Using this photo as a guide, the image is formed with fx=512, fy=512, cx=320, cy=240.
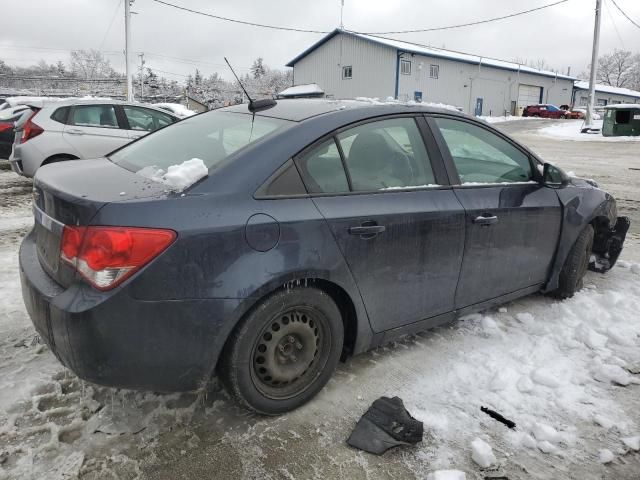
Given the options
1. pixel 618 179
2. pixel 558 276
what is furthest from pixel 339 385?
pixel 618 179

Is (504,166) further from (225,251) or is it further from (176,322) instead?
(176,322)

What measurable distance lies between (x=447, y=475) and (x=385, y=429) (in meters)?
0.40

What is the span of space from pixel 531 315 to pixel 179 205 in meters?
2.83

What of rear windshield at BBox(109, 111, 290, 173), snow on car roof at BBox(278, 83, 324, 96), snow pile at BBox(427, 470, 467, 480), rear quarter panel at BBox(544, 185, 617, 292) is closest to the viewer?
snow pile at BBox(427, 470, 467, 480)

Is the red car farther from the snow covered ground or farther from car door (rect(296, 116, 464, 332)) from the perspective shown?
car door (rect(296, 116, 464, 332))

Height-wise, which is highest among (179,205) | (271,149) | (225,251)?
(271,149)

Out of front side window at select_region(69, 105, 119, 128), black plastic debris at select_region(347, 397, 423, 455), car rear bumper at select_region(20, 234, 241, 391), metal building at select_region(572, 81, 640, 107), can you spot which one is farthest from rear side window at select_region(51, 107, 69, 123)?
metal building at select_region(572, 81, 640, 107)

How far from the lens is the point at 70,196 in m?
2.28

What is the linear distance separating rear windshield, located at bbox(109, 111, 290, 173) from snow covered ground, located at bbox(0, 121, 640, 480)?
1263mm

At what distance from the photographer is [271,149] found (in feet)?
8.30

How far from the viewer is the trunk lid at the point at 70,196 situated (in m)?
2.20

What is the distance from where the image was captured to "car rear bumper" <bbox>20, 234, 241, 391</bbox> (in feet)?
6.82

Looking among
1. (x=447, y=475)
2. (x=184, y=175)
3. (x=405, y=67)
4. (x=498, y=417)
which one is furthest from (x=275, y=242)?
(x=405, y=67)

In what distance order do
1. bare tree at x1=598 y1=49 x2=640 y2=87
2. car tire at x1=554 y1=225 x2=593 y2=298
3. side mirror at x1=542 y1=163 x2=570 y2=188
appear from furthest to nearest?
bare tree at x1=598 y1=49 x2=640 y2=87
car tire at x1=554 y1=225 x2=593 y2=298
side mirror at x1=542 y1=163 x2=570 y2=188
